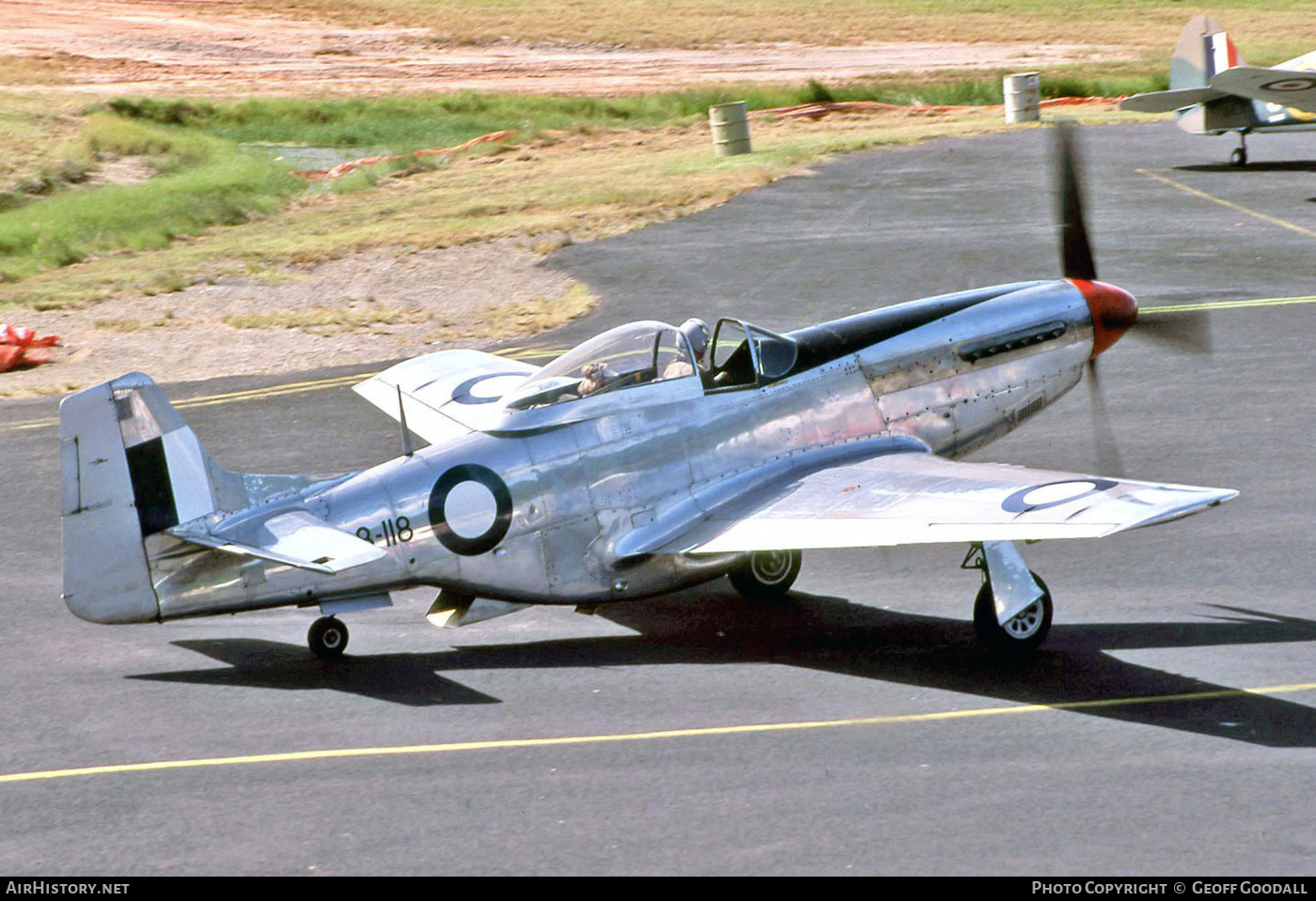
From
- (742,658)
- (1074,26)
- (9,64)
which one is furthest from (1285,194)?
(9,64)

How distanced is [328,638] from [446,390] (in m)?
3.96

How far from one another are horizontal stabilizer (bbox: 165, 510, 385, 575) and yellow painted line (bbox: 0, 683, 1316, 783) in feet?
4.20

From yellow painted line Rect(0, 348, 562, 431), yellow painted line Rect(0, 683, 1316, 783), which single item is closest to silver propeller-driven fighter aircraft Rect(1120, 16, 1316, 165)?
yellow painted line Rect(0, 348, 562, 431)

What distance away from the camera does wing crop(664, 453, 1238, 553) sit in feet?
31.7

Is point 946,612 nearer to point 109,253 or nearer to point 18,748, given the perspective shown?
point 18,748

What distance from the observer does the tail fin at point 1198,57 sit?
3425 cm

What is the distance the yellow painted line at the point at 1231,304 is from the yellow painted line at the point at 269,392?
363 inches

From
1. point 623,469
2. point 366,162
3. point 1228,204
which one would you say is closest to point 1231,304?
point 1228,204

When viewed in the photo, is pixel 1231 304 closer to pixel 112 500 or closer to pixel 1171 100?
pixel 1171 100

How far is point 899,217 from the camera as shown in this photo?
100ft

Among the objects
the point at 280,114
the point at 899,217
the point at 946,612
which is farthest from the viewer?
the point at 280,114

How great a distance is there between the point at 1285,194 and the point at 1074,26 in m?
42.0

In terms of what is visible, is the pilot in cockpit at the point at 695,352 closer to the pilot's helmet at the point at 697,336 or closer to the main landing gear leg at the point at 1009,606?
the pilot's helmet at the point at 697,336

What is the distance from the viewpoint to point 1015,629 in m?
11.0
